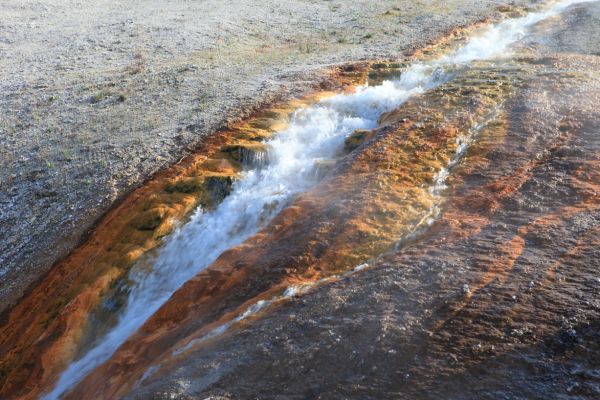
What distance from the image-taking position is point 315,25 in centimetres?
2381

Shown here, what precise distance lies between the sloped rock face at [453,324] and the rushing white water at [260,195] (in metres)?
2.67

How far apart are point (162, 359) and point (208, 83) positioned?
11458mm

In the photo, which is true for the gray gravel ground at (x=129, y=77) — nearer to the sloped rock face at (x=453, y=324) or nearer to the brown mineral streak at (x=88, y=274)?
the brown mineral streak at (x=88, y=274)

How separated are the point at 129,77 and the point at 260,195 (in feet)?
29.4

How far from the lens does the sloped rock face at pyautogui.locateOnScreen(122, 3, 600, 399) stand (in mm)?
5527

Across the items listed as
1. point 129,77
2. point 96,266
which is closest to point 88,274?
point 96,266

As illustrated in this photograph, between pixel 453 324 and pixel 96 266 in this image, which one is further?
pixel 96 266

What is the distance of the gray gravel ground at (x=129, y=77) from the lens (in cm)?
1188

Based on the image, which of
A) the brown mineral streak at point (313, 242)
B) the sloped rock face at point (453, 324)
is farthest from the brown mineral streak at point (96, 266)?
the sloped rock face at point (453, 324)

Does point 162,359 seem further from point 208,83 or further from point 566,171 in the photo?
point 208,83

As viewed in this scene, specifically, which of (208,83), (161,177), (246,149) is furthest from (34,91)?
(246,149)

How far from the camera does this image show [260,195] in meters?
11.1

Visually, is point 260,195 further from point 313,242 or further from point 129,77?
point 129,77

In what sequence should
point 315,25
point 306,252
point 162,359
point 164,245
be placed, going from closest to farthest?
1. point 162,359
2. point 306,252
3. point 164,245
4. point 315,25
